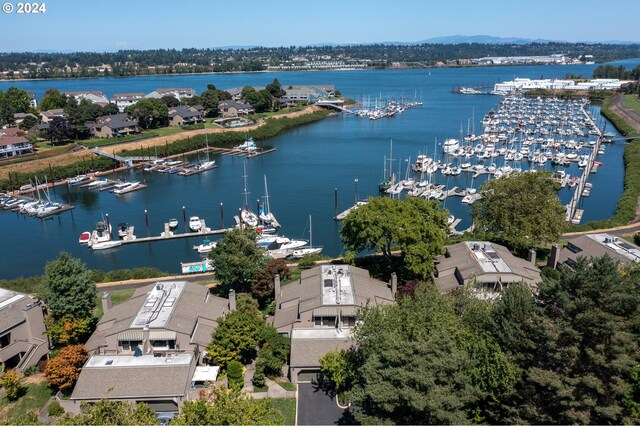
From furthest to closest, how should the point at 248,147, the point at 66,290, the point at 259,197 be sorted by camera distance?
the point at 248,147 < the point at 259,197 < the point at 66,290

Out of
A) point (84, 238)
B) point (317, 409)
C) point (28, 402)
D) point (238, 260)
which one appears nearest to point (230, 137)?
point (84, 238)

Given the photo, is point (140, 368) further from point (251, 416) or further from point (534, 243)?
point (534, 243)

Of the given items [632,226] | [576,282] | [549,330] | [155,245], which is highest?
[576,282]

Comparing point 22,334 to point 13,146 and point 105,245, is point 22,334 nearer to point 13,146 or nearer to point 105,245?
point 105,245

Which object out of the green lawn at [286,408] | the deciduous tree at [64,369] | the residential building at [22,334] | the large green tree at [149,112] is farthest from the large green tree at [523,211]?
the large green tree at [149,112]

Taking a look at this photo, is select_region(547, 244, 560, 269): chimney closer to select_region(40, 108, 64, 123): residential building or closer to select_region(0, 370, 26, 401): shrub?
select_region(0, 370, 26, 401): shrub

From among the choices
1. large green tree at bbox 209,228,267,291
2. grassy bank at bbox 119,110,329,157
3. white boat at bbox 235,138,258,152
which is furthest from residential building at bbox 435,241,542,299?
grassy bank at bbox 119,110,329,157

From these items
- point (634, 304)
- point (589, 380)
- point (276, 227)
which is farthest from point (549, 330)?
point (276, 227)
